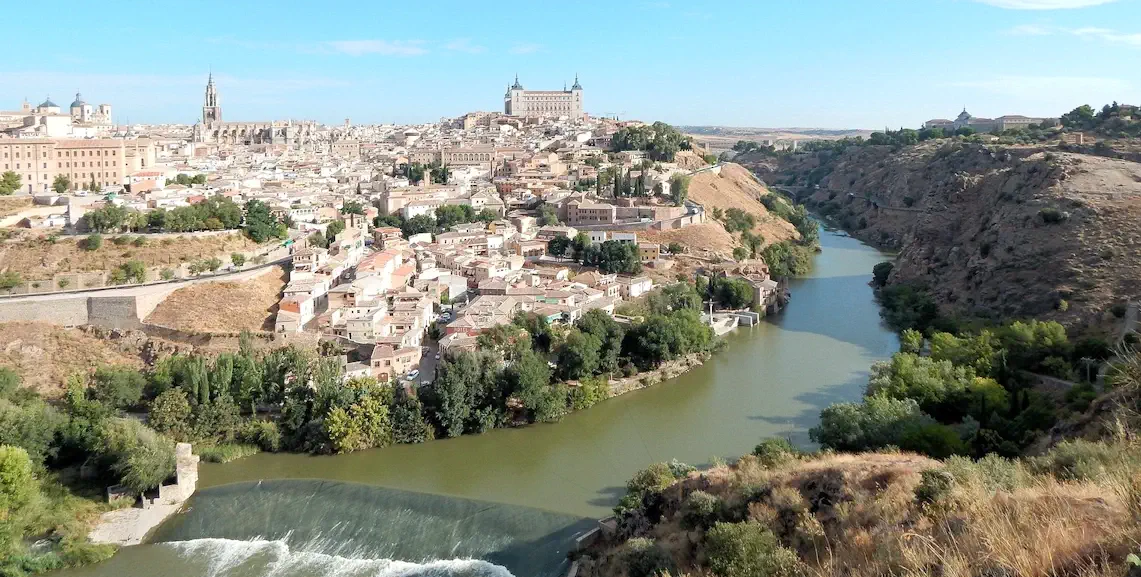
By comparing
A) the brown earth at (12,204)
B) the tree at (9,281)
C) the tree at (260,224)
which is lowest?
the tree at (9,281)

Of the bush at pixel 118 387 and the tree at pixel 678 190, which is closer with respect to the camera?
the bush at pixel 118 387

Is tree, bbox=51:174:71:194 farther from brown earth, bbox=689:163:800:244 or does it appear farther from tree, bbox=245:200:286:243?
brown earth, bbox=689:163:800:244

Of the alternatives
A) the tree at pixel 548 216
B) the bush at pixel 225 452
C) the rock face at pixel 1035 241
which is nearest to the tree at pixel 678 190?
the tree at pixel 548 216

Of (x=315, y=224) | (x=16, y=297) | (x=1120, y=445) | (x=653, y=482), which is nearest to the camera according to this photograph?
(x=1120, y=445)

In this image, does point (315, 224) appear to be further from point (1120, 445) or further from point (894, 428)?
point (1120, 445)

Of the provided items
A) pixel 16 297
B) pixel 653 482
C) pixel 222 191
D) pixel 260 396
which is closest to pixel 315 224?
pixel 222 191

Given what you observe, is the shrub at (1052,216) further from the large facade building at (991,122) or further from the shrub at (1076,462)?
the large facade building at (991,122)

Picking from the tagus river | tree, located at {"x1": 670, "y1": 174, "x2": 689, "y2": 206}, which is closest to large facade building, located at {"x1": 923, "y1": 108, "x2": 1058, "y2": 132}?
tree, located at {"x1": 670, "y1": 174, "x2": 689, "y2": 206}
